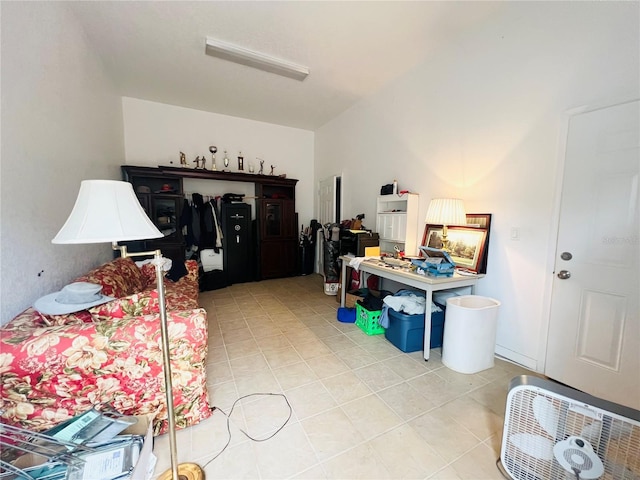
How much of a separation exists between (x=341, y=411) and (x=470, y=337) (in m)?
1.18

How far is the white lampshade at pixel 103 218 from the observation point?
3.06 feet

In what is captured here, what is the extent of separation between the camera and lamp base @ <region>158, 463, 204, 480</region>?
3.95 feet

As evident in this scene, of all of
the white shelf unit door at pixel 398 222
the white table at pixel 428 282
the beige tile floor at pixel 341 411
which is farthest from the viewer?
the white shelf unit door at pixel 398 222

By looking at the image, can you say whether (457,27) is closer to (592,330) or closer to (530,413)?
(592,330)

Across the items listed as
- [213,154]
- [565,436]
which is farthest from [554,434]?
[213,154]

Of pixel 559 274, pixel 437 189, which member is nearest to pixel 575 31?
pixel 437 189

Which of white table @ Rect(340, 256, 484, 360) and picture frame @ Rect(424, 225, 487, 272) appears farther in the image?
picture frame @ Rect(424, 225, 487, 272)

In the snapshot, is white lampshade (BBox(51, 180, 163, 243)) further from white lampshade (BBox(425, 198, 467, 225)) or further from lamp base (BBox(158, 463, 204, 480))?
white lampshade (BBox(425, 198, 467, 225))

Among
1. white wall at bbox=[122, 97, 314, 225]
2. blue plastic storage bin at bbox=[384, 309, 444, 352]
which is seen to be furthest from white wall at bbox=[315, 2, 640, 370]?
white wall at bbox=[122, 97, 314, 225]

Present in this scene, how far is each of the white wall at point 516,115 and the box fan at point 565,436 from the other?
1215mm

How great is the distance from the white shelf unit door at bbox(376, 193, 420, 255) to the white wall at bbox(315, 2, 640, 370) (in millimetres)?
171

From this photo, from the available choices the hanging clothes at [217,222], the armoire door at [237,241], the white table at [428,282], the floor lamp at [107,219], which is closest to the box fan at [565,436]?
the white table at [428,282]

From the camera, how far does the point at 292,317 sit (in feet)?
10.5

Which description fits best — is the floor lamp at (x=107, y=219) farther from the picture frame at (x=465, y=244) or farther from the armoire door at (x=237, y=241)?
the armoire door at (x=237, y=241)
